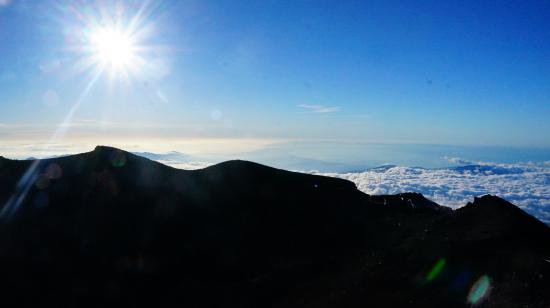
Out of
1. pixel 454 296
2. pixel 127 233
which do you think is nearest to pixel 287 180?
pixel 127 233

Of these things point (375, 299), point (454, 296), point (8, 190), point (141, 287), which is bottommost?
point (141, 287)

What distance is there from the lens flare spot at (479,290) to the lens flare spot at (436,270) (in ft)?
7.78

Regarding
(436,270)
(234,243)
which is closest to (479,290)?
(436,270)

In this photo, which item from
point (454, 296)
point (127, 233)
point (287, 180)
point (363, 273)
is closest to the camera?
point (454, 296)

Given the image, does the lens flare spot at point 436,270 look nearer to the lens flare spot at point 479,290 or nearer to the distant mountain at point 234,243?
the distant mountain at point 234,243

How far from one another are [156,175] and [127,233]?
24.9 feet

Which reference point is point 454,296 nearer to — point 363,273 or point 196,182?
point 363,273

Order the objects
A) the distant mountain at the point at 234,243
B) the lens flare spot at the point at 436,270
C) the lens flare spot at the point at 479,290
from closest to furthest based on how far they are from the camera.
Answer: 1. the lens flare spot at the point at 479,290
2. the lens flare spot at the point at 436,270
3. the distant mountain at the point at 234,243

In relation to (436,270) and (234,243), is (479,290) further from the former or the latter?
(234,243)

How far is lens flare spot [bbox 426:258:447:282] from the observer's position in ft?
69.7

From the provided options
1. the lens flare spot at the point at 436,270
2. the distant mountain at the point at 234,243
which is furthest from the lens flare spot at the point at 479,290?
the lens flare spot at the point at 436,270

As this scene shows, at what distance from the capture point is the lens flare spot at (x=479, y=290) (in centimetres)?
1772

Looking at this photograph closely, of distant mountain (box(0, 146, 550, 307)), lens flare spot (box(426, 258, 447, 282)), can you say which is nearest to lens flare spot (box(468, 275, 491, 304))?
distant mountain (box(0, 146, 550, 307))

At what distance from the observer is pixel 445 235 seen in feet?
93.0
